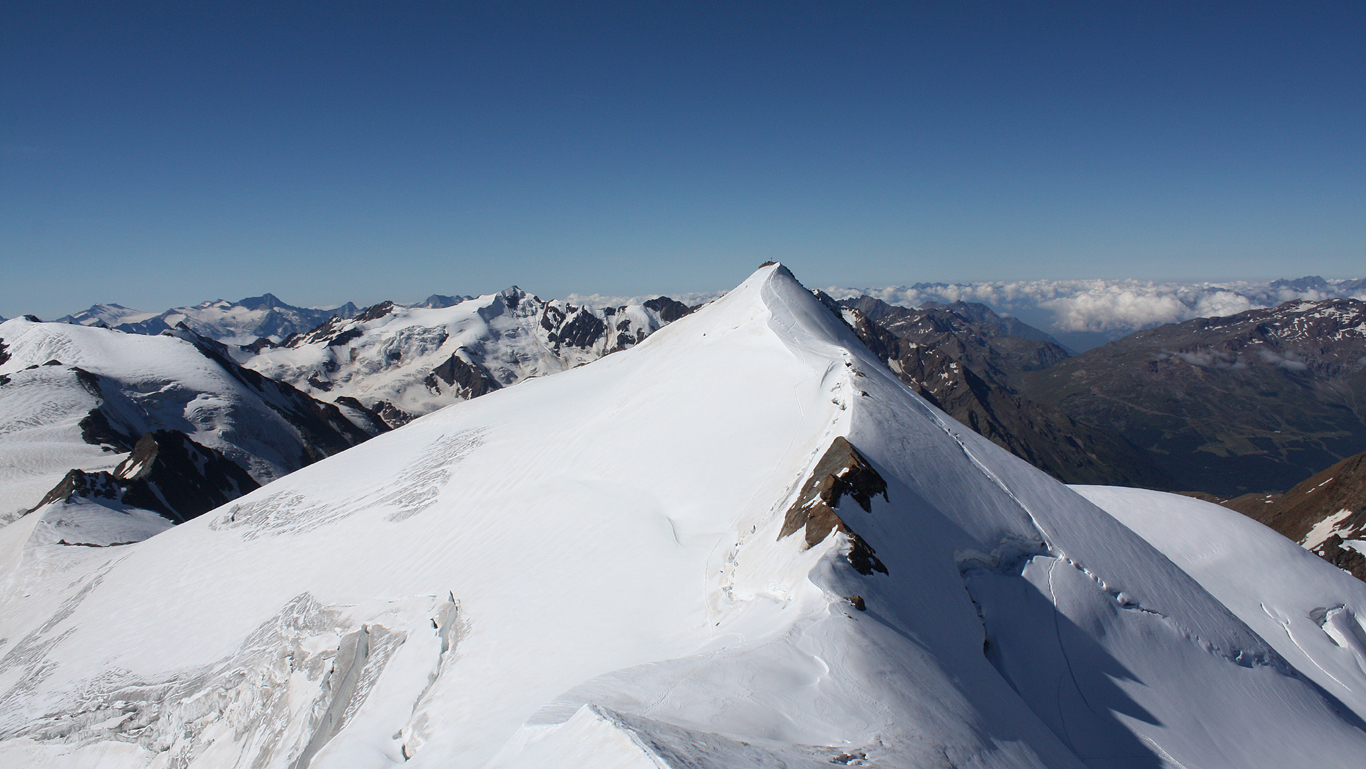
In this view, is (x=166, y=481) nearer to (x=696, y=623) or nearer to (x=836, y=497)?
(x=696, y=623)

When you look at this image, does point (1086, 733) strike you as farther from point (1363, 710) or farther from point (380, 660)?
point (380, 660)

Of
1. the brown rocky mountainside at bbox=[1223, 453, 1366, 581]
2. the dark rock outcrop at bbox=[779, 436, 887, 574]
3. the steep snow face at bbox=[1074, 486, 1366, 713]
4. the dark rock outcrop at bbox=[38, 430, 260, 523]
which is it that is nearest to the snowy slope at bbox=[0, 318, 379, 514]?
the dark rock outcrop at bbox=[38, 430, 260, 523]

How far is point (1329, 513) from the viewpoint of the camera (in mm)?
83562

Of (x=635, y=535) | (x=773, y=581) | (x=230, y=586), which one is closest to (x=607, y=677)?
(x=773, y=581)

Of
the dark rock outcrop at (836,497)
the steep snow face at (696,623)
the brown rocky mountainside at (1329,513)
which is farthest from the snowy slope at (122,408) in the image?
the brown rocky mountainside at (1329,513)

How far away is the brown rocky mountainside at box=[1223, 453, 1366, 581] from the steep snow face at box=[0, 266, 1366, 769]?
229 feet

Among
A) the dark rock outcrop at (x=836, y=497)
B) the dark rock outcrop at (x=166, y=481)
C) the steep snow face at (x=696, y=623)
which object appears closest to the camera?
the steep snow face at (x=696, y=623)

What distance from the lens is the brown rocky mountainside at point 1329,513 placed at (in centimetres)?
6938

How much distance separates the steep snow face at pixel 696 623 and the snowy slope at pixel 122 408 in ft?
196

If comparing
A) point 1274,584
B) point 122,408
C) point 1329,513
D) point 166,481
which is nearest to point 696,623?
point 1274,584

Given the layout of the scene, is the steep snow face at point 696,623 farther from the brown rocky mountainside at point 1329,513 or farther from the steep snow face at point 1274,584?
the brown rocky mountainside at point 1329,513

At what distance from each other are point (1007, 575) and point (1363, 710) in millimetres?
16309

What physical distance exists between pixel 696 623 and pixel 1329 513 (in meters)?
116

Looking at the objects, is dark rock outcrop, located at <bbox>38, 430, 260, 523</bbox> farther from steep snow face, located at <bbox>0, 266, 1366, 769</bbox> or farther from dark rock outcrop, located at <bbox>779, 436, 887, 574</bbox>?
dark rock outcrop, located at <bbox>779, 436, 887, 574</bbox>
